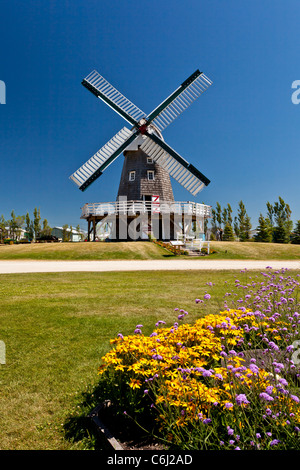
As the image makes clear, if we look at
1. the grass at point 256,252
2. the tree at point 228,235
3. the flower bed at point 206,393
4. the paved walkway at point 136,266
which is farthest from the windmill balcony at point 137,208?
the tree at point 228,235

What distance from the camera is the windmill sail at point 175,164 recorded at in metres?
25.2

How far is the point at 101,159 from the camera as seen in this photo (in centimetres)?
2509

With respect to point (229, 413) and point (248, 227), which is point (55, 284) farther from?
point (248, 227)

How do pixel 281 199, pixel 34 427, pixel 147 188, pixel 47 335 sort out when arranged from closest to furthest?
pixel 34 427
pixel 47 335
pixel 147 188
pixel 281 199

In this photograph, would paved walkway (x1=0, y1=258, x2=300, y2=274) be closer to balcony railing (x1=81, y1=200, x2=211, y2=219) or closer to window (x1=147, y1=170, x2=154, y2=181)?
balcony railing (x1=81, y1=200, x2=211, y2=219)

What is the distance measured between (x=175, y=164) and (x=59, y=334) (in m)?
23.0

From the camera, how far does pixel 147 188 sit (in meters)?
28.9

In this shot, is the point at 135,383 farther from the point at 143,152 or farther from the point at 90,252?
the point at 143,152

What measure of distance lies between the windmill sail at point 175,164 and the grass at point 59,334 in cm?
1643

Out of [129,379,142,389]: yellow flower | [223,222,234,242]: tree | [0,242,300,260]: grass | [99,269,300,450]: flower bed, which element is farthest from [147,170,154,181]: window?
[223,222,234,242]: tree

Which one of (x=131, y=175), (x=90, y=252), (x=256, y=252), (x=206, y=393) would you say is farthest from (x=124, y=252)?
(x=206, y=393)

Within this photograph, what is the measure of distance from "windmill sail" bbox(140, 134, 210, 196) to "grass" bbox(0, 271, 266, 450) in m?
16.4
